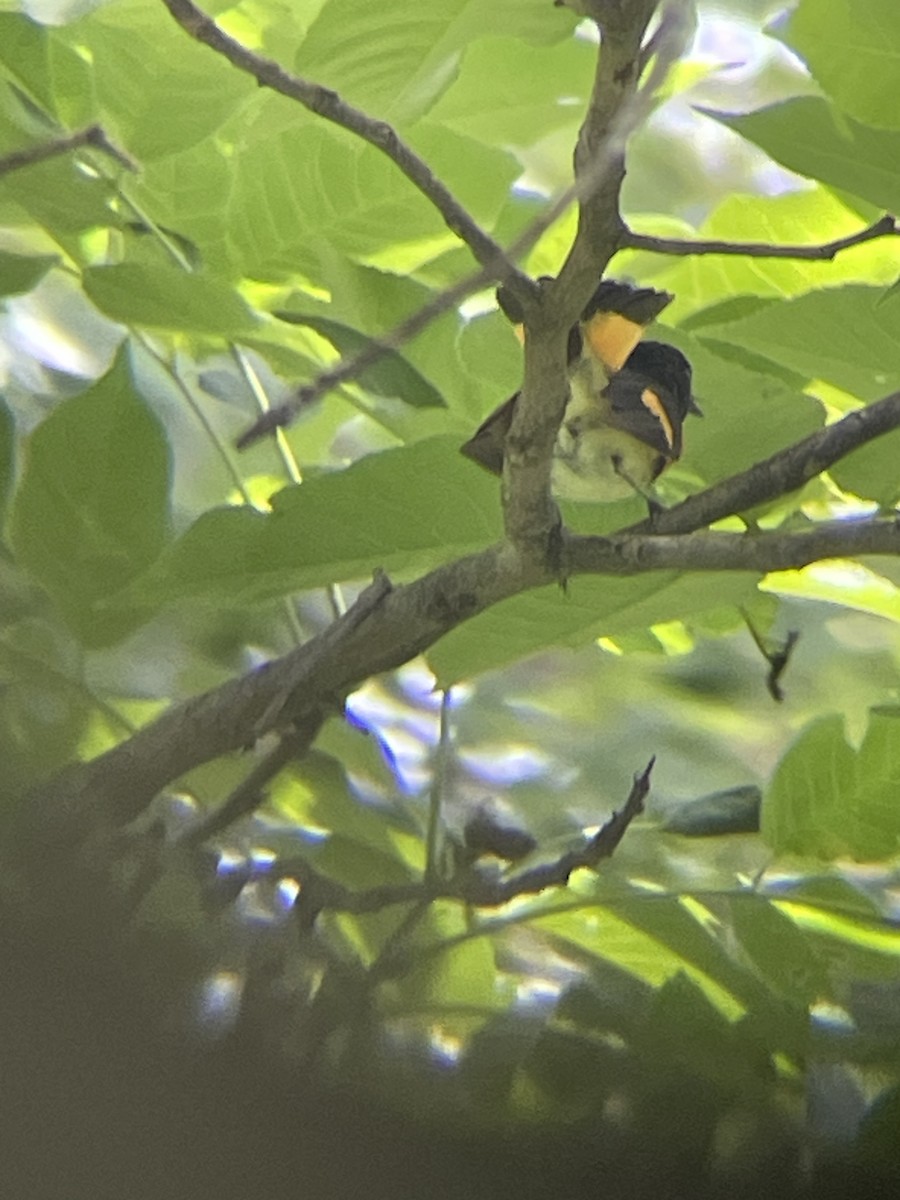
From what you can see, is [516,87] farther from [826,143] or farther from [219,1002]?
[219,1002]

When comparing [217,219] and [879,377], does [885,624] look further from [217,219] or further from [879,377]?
[217,219]

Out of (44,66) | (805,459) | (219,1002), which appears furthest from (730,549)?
(44,66)

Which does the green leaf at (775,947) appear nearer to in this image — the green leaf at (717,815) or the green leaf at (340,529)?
the green leaf at (717,815)

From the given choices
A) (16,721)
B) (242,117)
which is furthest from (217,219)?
(16,721)

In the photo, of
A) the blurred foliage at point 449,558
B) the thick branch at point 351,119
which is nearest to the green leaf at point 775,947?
the blurred foliage at point 449,558

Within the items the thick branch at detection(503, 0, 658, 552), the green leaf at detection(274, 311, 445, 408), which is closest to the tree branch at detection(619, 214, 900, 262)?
the thick branch at detection(503, 0, 658, 552)

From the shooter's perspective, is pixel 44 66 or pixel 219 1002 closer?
pixel 219 1002
